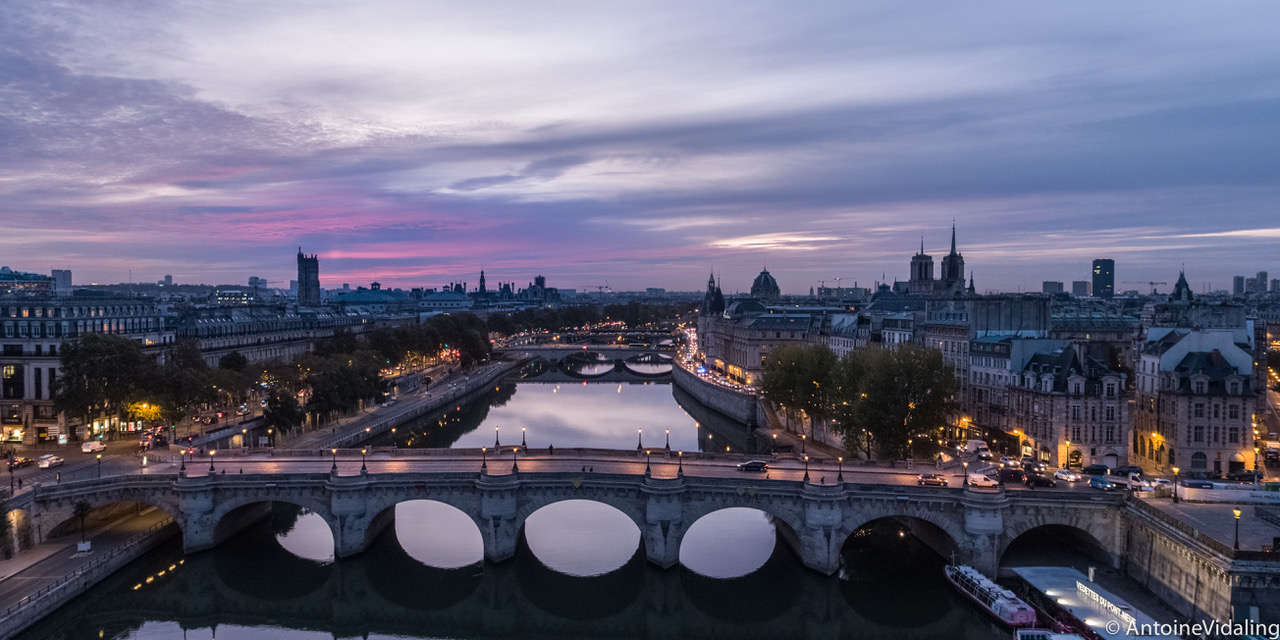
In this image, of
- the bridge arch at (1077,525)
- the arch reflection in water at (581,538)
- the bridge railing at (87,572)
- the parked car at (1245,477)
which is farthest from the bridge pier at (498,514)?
the parked car at (1245,477)

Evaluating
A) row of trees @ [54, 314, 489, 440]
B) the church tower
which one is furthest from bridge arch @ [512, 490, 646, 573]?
the church tower

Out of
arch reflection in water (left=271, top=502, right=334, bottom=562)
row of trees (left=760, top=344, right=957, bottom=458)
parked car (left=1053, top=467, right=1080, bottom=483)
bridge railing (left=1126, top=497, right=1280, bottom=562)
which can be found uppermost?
row of trees (left=760, top=344, right=957, bottom=458)

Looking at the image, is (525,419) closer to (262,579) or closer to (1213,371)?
(262,579)

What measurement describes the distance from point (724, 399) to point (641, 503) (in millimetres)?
64718

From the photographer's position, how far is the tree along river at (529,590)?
4544 centimetres

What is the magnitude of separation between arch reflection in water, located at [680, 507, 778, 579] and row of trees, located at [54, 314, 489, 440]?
1575 inches

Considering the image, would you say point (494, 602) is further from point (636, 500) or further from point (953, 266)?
point (953, 266)

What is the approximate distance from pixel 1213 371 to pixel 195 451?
225 feet

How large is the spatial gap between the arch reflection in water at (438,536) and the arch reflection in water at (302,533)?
4.43 metres

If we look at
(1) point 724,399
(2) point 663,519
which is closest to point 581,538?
(2) point 663,519

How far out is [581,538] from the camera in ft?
188

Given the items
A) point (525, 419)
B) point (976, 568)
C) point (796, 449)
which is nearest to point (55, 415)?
point (525, 419)

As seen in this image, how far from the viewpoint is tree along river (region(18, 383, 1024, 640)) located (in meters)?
45.4

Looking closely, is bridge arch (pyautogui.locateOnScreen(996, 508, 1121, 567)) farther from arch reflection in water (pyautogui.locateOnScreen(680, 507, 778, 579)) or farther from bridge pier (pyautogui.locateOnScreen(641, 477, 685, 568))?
bridge pier (pyautogui.locateOnScreen(641, 477, 685, 568))
